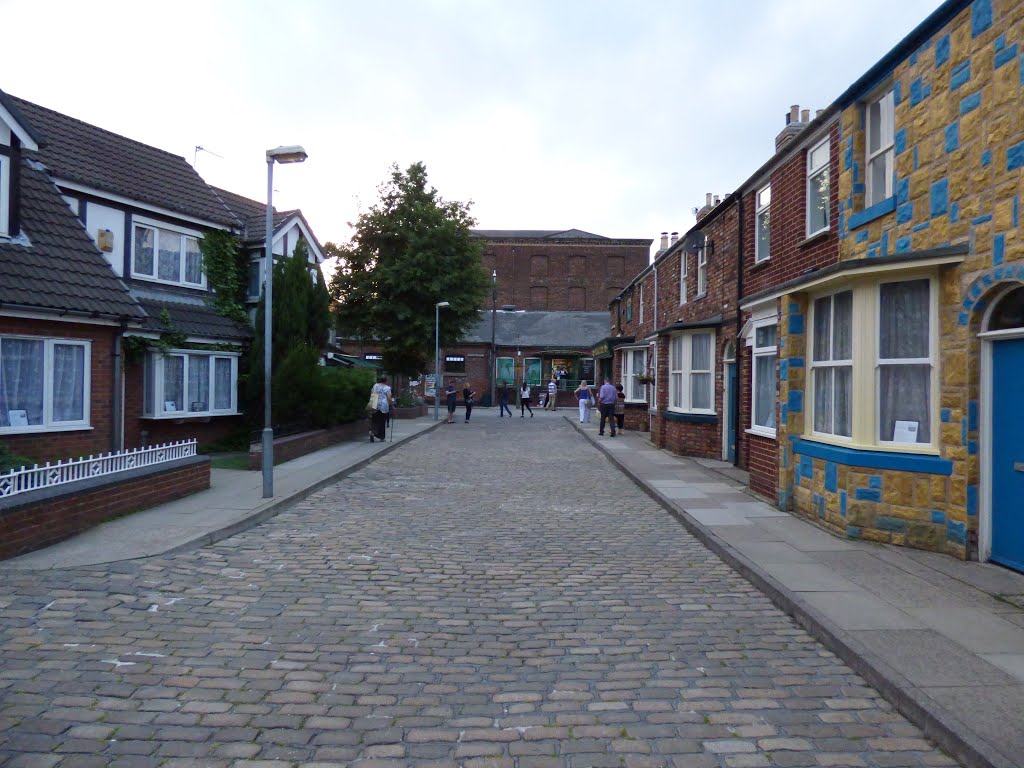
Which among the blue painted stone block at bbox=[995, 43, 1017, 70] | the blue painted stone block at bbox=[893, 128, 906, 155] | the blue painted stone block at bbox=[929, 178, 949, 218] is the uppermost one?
the blue painted stone block at bbox=[995, 43, 1017, 70]

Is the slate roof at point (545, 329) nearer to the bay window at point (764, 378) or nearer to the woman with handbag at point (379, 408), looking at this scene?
the woman with handbag at point (379, 408)

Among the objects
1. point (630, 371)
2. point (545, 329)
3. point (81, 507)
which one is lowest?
point (81, 507)

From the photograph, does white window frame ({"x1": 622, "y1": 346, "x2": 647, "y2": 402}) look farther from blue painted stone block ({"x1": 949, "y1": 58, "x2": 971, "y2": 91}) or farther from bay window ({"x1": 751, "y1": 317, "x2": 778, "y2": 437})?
blue painted stone block ({"x1": 949, "y1": 58, "x2": 971, "y2": 91})

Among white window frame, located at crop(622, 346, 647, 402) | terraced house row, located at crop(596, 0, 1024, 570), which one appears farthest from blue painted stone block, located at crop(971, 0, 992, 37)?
white window frame, located at crop(622, 346, 647, 402)

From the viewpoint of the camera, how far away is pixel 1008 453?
288 inches

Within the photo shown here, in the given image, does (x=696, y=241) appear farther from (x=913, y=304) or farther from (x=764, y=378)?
(x=913, y=304)

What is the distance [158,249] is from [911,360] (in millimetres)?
16773

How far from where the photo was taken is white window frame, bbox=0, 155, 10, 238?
1329 cm

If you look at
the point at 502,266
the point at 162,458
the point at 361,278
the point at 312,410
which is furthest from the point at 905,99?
the point at 502,266

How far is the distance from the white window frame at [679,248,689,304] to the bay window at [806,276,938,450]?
11132 mm

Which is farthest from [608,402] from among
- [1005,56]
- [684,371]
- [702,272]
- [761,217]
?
[1005,56]

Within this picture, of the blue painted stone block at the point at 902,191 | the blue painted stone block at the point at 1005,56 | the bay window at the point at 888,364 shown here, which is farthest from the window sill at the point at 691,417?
the blue painted stone block at the point at 1005,56

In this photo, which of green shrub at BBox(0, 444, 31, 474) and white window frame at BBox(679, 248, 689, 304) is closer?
green shrub at BBox(0, 444, 31, 474)

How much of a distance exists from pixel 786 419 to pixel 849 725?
677 centimetres
